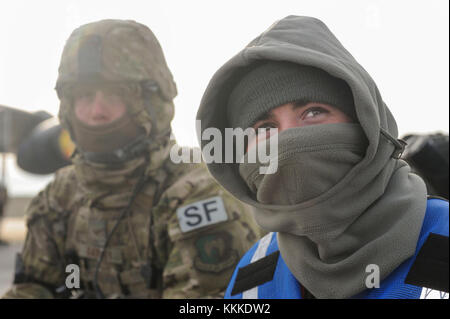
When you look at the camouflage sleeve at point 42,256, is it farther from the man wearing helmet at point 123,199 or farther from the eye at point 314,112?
the eye at point 314,112

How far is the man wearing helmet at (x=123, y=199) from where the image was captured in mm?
2270

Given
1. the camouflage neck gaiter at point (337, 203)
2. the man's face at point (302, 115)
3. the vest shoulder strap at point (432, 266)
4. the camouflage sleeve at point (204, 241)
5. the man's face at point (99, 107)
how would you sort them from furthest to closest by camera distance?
the man's face at point (99, 107) → the camouflage sleeve at point (204, 241) → the man's face at point (302, 115) → the camouflage neck gaiter at point (337, 203) → the vest shoulder strap at point (432, 266)

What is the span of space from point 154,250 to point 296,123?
1358mm

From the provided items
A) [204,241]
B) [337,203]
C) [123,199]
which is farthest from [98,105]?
[337,203]

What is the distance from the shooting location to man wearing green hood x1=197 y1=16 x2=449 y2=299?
120 cm

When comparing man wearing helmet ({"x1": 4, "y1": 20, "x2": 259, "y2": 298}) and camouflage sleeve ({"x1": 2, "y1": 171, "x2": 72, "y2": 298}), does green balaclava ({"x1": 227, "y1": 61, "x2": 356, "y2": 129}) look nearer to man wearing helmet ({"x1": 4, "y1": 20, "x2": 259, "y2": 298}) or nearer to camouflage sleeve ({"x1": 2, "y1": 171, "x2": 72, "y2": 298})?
man wearing helmet ({"x1": 4, "y1": 20, "x2": 259, "y2": 298})

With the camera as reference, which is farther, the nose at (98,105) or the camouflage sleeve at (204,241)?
the nose at (98,105)

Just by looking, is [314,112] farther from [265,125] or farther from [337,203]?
[337,203]

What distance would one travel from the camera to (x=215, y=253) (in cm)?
222

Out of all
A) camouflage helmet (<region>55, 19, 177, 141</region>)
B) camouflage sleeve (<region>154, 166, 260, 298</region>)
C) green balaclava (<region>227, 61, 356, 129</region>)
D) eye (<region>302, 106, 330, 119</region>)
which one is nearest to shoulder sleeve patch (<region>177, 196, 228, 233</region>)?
camouflage sleeve (<region>154, 166, 260, 298</region>)

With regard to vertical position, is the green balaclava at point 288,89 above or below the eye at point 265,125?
above

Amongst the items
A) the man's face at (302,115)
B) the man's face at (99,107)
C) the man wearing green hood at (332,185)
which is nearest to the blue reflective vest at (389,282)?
the man wearing green hood at (332,185)

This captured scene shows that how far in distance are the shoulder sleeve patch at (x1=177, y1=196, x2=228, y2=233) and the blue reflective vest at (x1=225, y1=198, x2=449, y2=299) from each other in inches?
25.2

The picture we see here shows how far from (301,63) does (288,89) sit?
0.28 ft
